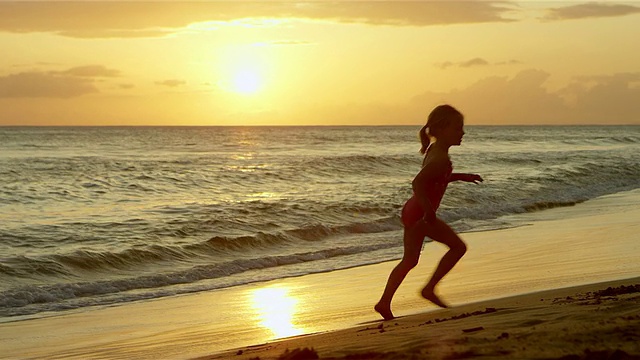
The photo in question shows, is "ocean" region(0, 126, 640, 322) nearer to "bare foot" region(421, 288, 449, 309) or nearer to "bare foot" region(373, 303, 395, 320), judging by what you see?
"bare foot" region(373, 303, 395, 320)

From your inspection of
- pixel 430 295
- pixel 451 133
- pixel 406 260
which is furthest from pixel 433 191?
pixel 430 295

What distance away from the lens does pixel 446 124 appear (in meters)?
6.93

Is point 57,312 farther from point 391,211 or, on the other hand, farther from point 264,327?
point 391,211

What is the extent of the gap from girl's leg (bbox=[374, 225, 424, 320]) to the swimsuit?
0.26 feet

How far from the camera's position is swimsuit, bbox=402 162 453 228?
679cm

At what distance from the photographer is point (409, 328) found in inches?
250

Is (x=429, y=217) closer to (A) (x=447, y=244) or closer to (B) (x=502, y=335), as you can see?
(A) (x=447, y=244)

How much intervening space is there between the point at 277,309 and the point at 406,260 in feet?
8.55

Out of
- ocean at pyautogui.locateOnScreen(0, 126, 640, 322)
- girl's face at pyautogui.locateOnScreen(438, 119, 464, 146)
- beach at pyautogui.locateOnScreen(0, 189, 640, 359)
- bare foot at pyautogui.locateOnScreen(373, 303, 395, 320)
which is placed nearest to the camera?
beach at pyautogui.locateOnScreen(0, 189, 640, 359)

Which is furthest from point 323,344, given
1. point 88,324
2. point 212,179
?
point 212,179

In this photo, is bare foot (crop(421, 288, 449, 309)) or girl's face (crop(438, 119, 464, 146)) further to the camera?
bare foot (crop(421, 288, 449, 309))

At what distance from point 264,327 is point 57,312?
10.6ft

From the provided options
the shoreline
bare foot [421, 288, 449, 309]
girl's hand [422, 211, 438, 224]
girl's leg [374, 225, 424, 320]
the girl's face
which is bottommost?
the shoreline

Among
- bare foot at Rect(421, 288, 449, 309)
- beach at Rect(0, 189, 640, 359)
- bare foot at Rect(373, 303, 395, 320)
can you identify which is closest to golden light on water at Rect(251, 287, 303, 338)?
beach at Rect(0, 189, 640, 359)
